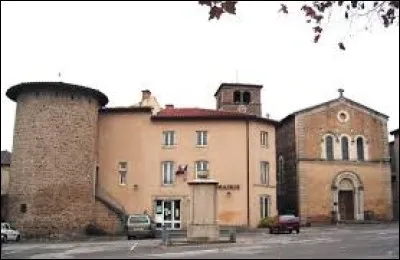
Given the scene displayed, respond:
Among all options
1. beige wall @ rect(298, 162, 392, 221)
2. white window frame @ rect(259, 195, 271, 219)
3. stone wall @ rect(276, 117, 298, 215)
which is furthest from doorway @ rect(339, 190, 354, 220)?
white window frame @ rect(259, 195, 271, 219)

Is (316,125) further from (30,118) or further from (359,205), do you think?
(30,118)

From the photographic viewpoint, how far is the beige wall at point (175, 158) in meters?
41.8

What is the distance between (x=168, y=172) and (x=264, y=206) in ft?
23.8

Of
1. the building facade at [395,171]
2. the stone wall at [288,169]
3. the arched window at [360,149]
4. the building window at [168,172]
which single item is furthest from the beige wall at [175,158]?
the building facade at [395,171]

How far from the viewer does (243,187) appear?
42031 mm

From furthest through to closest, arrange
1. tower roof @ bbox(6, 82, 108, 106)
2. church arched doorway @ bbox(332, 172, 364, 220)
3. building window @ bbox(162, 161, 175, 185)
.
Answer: church arched doorway @ bbox(332, 172, 364, 220) < building window @ bbox(162, 161, 175, 185) < tower roof @ bbox(6, 82, 108, 106)

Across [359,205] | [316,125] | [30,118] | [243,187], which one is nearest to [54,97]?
[30,118]

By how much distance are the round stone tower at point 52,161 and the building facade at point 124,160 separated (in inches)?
2.5

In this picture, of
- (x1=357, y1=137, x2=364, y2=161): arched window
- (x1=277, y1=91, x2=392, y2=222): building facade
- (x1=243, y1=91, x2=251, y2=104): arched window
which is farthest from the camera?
(x1=243, y1=91, x2=251, y2=104): arched window

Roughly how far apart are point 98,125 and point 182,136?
5.97 m

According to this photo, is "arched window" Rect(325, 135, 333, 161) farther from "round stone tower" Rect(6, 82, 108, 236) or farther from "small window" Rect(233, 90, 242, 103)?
"round stone tower" Rect(6, 82, 108, 236)

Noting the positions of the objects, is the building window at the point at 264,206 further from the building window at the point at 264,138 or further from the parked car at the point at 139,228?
the parked car at the point at 139,228

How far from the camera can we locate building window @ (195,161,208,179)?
139 feet

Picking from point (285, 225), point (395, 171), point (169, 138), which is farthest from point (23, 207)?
point (395, 171)
